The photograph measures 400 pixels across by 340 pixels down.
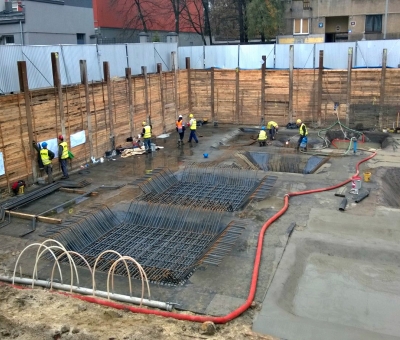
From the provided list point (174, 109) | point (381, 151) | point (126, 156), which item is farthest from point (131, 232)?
point (174, 109)

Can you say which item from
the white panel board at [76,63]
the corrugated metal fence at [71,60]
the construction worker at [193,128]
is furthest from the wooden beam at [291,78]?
the white panel board at [76,63]

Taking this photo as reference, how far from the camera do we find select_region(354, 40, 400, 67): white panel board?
23.7m

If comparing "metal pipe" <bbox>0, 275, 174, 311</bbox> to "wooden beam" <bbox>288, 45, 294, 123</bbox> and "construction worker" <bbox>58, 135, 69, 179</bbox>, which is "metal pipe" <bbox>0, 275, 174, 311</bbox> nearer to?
"construction worker" <bbox>58, 135, 69, 179</bbox>

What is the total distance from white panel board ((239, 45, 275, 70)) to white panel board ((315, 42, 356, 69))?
2.62 metres

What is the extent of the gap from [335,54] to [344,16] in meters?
9.18

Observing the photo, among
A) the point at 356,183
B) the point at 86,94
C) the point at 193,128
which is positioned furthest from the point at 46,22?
Result: the point at 356,183

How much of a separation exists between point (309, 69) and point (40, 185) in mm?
15758

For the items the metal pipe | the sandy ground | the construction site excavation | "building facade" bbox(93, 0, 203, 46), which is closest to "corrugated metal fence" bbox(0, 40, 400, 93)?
the construction site excavation

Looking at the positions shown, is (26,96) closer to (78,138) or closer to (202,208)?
(78,138)

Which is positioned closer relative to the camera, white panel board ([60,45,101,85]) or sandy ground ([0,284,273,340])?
sandy ground ([0,284,273,340])

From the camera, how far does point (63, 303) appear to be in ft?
27.6

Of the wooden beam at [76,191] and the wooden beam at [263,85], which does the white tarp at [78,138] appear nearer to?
the wooden beam at [76,191]

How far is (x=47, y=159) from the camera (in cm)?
1570

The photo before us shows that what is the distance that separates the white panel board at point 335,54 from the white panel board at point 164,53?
26.6ft
